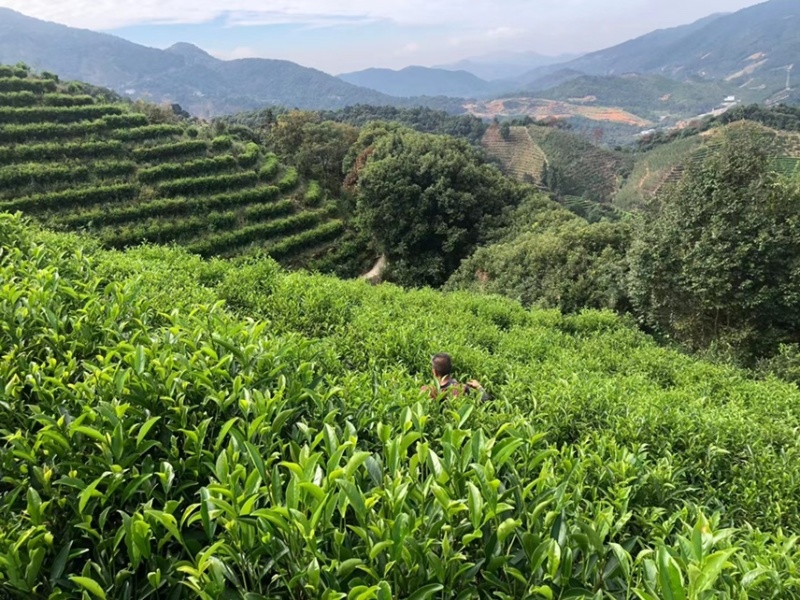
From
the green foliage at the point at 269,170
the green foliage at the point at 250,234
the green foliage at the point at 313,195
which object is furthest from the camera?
the green foliage at the point at 313,195

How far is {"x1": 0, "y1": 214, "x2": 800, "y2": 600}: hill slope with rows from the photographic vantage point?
4.60 feet

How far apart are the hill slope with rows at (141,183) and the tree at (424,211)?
316 cm

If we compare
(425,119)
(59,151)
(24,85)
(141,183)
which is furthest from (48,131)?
(425,119)

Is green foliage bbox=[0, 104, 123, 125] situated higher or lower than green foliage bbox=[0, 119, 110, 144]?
higher

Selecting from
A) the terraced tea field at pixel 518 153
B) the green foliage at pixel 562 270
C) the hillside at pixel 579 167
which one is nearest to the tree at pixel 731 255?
the green foliage at pixel 562 270

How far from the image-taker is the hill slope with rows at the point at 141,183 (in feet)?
70.7

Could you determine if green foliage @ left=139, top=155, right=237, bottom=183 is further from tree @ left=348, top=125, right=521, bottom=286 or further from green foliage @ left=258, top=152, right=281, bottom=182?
tree @ left=348, top=125, right=521, bottom=286

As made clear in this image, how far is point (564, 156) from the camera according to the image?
222 feet

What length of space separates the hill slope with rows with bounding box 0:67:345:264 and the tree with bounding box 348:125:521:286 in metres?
3.16

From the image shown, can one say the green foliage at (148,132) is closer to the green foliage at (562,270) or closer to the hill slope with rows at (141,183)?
the hill slope with rows at (141,183)

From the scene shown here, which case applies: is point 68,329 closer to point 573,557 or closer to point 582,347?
point 573,557

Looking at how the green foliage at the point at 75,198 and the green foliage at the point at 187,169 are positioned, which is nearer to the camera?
the green foliage at the point at 75,198

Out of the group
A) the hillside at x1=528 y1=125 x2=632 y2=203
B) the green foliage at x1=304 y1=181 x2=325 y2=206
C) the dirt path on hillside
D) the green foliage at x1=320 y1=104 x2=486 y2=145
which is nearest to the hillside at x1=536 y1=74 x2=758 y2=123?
the green foliage at x1=320 y1=104 x2=486 y2=145

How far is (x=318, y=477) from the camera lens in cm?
156
